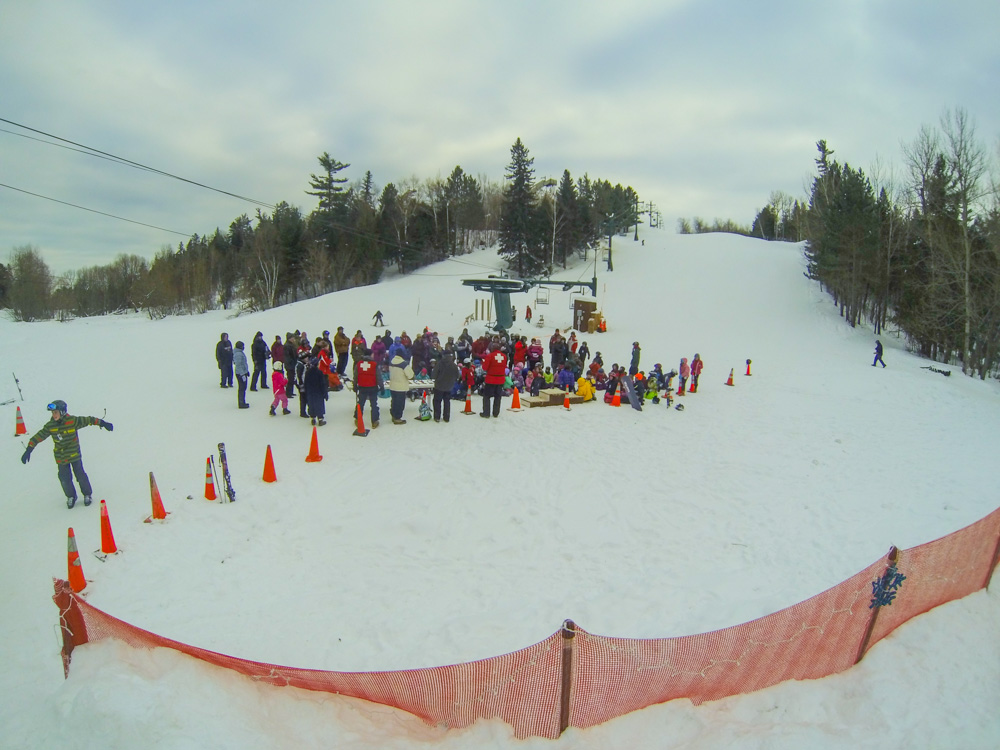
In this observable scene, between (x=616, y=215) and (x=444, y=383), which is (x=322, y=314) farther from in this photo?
(x=616, y=215)

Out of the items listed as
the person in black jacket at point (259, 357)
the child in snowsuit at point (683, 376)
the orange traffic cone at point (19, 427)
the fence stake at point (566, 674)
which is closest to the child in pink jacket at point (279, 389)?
the person in black jacket at point (259, 357)

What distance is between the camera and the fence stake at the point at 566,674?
156 inches

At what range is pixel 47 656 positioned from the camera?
4875 mm

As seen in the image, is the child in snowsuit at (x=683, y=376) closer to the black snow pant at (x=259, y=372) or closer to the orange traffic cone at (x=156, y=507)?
the black snow pant at (x=259, y=372)

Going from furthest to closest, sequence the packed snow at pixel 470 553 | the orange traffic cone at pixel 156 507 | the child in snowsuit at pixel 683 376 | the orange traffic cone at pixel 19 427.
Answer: the child in snowsuit at pixel 683 376 → the orange traffic cone at pixel 19 427 → the orange traffic cone at pixel 156 507 → the packed snow at pixel 470 553

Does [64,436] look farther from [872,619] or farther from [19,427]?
[872,619]

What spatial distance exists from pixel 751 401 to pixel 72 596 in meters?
17.6

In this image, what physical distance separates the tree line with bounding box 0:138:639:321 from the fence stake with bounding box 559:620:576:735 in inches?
1842

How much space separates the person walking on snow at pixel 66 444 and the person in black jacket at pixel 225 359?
7.82m

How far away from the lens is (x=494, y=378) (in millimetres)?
13062

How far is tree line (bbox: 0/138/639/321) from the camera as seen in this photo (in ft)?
174

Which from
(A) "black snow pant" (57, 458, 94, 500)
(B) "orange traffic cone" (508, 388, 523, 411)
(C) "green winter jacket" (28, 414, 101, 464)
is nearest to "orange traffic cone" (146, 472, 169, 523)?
(A) "black snow pant" (57, 458, 94, 500)

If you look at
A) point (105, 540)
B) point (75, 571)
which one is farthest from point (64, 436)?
point (75, 571)

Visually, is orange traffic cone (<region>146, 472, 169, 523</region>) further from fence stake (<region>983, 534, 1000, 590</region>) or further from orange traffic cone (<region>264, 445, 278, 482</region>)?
fence stake (<region>983, 534, 1000, 590</region>)
